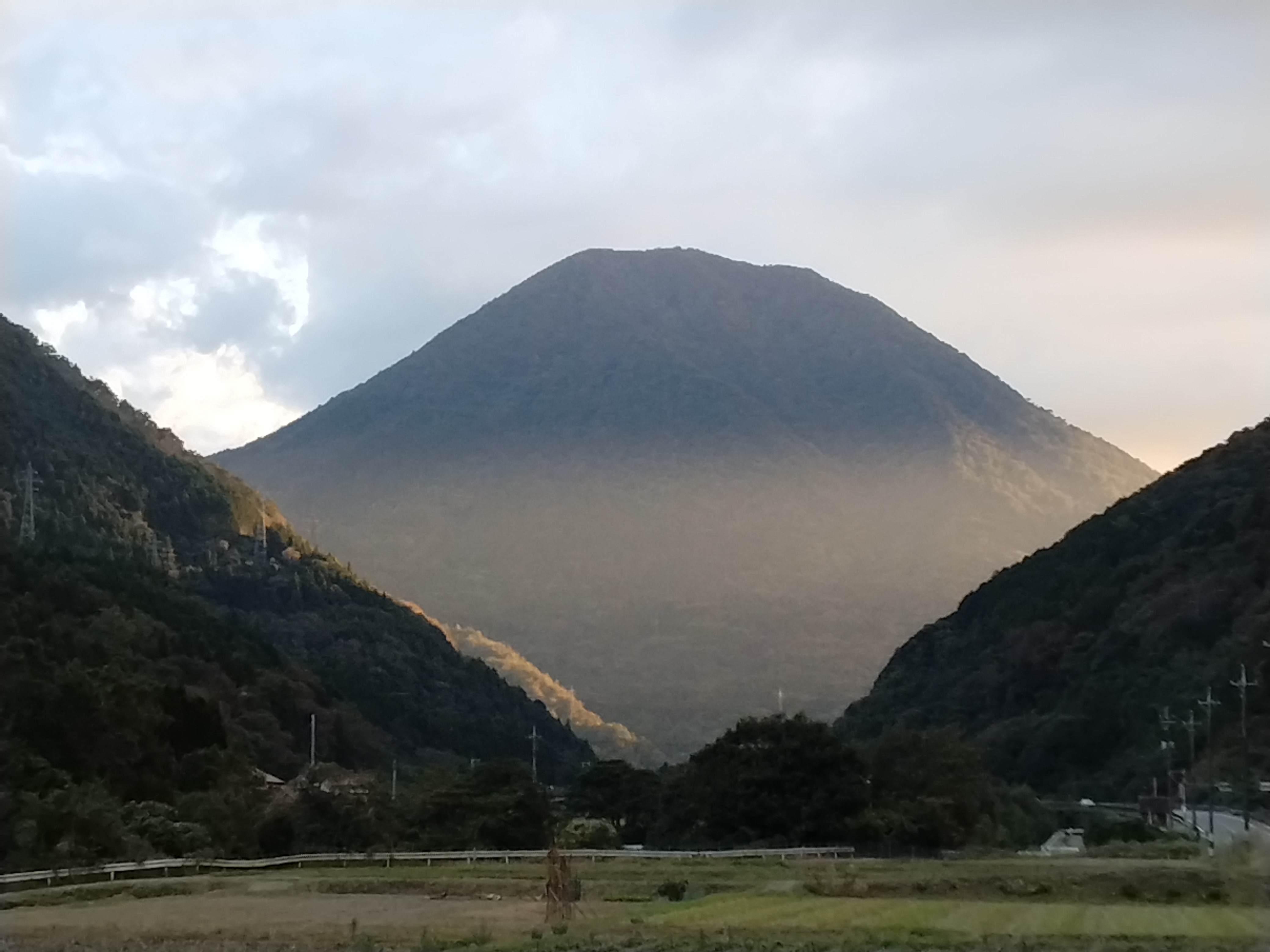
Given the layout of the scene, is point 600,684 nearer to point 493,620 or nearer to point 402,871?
point 493,620

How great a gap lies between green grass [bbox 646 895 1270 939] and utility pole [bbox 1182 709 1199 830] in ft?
99.4

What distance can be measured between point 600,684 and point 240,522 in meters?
66.4

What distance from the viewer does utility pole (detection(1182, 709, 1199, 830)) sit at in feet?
208

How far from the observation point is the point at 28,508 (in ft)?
280

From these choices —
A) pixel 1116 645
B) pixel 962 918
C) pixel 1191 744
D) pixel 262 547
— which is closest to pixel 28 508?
pixel 262 547

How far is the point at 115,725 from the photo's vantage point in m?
52.2

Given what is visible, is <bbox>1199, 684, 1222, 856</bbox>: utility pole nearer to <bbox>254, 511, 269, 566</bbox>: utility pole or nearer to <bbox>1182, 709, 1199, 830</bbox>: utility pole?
<bbox>1182, 709, 1199, 830</bbox>: utility pole

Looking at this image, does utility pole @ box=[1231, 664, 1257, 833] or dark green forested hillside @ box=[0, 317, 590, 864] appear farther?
utility pole @ box=[1231, 664, 1257, 833]

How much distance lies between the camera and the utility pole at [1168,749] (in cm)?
6844

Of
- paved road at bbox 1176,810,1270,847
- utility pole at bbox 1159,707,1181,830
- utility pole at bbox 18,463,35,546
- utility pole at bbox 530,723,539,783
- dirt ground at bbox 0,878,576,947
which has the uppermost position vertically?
utility pole at bbox 18,463,35,546

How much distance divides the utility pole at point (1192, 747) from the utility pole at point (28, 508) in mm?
50116

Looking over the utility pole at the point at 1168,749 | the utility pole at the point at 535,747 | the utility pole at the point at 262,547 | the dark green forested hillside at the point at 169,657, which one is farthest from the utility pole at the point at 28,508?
the utility pole at the point at 1168,749

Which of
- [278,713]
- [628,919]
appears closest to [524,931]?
[628,919]

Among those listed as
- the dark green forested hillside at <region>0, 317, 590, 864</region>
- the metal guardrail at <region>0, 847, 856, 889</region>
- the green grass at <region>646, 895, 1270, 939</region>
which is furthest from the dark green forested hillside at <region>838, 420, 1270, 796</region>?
the green grass at <region>646, 895, 1270, 939</region>
